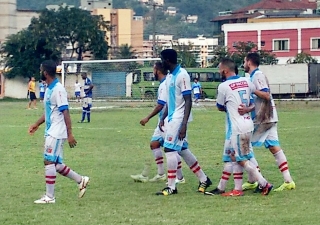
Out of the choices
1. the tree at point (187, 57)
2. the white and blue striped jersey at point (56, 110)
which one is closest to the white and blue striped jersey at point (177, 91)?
the white and blue striped jersey at point (56, 110)

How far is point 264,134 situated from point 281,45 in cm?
7192

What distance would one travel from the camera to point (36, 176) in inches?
551

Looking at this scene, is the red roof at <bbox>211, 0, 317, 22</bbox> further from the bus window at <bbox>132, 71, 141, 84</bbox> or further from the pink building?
the bus window at <bbox>132, 71, 141, 84</bbox>

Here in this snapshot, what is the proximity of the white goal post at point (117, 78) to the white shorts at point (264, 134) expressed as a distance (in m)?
29.0

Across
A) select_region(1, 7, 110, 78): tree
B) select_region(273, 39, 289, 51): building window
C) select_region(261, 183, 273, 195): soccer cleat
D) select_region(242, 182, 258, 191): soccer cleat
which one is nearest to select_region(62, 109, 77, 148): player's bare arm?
select_region(261, 183, 273, 195): soccer cleat

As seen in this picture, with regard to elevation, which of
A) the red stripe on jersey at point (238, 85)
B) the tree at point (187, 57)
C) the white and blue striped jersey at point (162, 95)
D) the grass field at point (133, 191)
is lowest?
the grass field at point (133, 191)

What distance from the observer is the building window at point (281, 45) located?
8269cm

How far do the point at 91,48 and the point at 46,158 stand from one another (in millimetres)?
62959

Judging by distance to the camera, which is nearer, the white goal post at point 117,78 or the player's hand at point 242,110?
the player's hand at point 242,110

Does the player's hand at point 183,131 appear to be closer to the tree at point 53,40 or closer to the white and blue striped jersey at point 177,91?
the white and blue striped jersey at point 177,91

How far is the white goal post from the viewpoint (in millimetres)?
41844

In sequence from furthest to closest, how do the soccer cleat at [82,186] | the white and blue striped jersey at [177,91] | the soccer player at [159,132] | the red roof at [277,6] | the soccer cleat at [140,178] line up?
the red roof at [277,6] → the soccer cleat at [140,178] → the soccer player at [159,132] → the white and blue striped jersey at [177,91] → the soccer cleat at [82,186]

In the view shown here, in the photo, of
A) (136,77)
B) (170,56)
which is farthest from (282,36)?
(170,56)

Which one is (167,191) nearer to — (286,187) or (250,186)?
(250,186)
